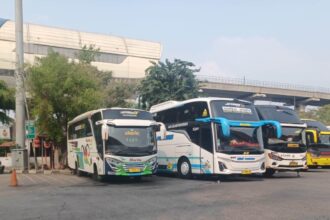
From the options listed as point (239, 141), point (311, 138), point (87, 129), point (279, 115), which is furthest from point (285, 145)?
point (87, 129)

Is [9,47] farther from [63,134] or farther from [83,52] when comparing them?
[63,134]

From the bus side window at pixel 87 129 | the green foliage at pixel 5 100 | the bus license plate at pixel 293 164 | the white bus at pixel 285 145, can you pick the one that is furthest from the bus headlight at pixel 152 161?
the green foliage at pixel 5 100

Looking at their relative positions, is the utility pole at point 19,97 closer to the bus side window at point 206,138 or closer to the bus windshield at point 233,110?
the bus side window at point 206,138

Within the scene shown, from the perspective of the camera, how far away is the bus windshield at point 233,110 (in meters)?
19.0

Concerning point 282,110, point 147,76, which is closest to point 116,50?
point 147,76

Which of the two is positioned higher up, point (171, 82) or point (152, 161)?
point (171, 82)

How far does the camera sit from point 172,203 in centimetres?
1218

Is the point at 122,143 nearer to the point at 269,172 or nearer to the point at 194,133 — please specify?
the point at 194,133

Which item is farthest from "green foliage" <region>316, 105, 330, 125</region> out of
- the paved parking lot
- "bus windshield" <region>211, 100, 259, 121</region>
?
the paved parking lot

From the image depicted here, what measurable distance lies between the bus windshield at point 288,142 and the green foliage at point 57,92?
11.5 m

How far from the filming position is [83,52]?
42.9m

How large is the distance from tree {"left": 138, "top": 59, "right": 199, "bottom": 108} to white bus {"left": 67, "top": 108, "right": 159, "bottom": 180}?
15.5 m

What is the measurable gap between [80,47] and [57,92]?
4983 centimetres

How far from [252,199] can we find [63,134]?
18.4 m
